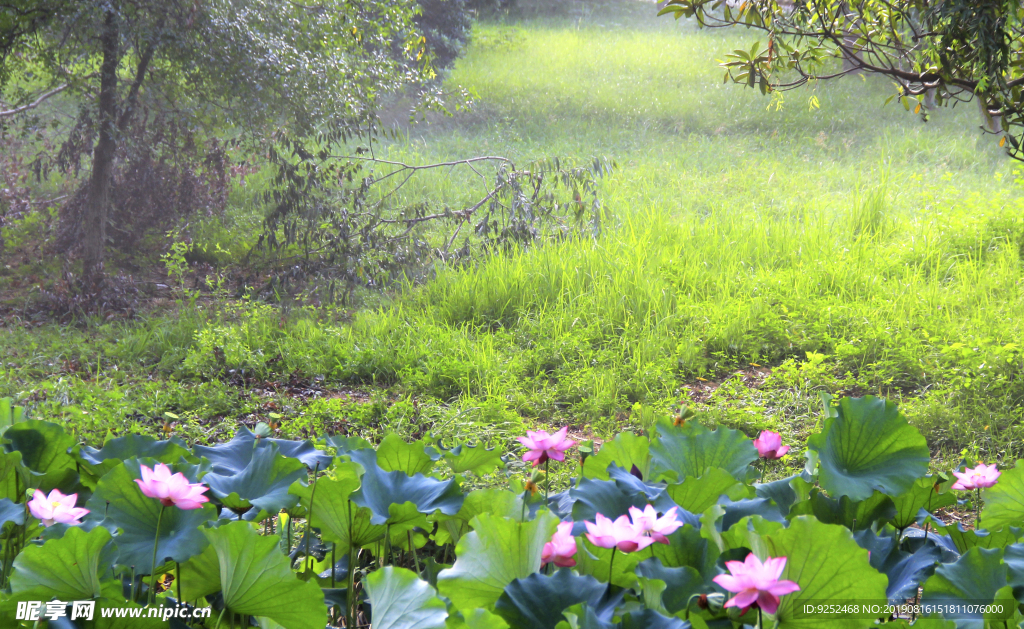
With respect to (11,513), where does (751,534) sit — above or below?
above

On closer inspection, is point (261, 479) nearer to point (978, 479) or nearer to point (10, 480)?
point (10, 480)

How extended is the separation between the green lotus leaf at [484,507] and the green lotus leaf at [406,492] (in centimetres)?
2

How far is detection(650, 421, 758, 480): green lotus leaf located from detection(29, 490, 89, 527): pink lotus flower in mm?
905

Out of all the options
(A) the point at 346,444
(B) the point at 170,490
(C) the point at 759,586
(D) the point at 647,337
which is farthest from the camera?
(D) the point at 647,337

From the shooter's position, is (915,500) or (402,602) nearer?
(402,602)

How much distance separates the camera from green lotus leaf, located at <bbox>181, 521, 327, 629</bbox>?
0.82m

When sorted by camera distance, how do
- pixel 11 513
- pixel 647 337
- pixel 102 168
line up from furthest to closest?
pixel 102 168, pixel 647 337, pixel 11 513

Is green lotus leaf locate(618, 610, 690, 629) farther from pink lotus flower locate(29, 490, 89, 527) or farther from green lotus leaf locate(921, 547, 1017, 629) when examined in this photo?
pink lotus flower locate(29, 490, 89, 527)

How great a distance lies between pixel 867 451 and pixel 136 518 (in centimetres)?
113

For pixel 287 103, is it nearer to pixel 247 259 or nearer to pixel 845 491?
pixel 247 259

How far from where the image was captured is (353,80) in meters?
5.74

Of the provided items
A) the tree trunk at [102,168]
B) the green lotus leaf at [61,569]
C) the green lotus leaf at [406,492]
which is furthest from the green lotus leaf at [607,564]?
the tree trunk at [102,168]

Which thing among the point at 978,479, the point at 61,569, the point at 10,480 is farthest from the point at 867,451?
the point at 10,480

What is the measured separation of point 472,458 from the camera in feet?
4.12
